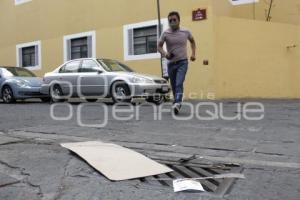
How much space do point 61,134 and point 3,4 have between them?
20.2 metres

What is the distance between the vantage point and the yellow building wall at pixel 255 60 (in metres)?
16.0

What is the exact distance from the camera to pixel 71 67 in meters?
14.4

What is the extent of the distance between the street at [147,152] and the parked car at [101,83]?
3504 millimetres

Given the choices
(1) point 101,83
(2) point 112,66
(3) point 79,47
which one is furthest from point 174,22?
(3) point 79,47

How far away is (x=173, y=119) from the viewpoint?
8305mm

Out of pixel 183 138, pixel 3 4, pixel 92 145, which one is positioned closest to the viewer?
pixel 92 145

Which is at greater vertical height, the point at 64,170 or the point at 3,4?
the point at 3,4

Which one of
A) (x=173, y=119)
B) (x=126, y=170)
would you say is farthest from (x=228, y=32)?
(x=126, y=170)

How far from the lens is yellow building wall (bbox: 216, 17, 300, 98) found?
1602 centimetres

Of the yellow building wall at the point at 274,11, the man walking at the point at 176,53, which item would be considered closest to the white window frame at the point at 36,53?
the yellow building wall at the point at 274,11

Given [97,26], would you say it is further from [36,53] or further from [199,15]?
[199,15]

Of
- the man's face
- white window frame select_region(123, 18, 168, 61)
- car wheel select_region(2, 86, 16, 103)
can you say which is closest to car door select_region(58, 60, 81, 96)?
car wheel select_region(2, 86, 16, 103)

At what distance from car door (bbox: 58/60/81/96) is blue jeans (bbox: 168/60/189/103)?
224 inches

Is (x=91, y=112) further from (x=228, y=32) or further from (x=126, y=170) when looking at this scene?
(x=228, y=32)
